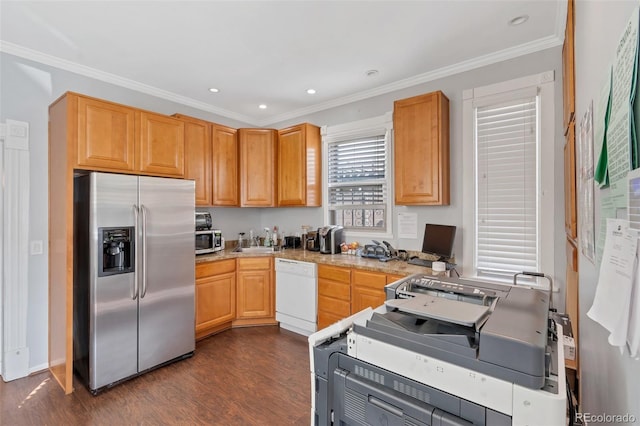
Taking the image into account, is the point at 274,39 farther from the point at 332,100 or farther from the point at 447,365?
the point at 447,365

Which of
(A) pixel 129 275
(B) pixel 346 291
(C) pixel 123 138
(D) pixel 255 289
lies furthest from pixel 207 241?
(B) pixel 346 291

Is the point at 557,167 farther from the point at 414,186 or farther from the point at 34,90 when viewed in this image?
the point at 34,90

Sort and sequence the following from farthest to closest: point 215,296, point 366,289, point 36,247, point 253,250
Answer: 1. point 253,250
2. point 215,296
3. point 366,289
4. point 36,247

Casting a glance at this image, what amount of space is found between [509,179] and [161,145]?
3.24 meters

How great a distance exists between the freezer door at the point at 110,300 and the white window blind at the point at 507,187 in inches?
123

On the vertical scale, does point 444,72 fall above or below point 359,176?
above

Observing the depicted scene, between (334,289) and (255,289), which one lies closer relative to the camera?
(334,289)

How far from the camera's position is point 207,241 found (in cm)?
361

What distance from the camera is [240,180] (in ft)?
13.3

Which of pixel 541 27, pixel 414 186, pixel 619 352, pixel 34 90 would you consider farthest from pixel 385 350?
pixel 34 90

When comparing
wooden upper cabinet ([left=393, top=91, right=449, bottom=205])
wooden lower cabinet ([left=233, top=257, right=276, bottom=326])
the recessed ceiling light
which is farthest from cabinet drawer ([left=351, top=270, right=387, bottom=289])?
the recessed ceiling light

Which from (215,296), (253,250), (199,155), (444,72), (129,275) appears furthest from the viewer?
(253,250)

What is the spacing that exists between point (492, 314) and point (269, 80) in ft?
10.1

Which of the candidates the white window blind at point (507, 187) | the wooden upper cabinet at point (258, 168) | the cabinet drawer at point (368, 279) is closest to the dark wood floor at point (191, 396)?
the cabinet drawer at point (368, 279)
